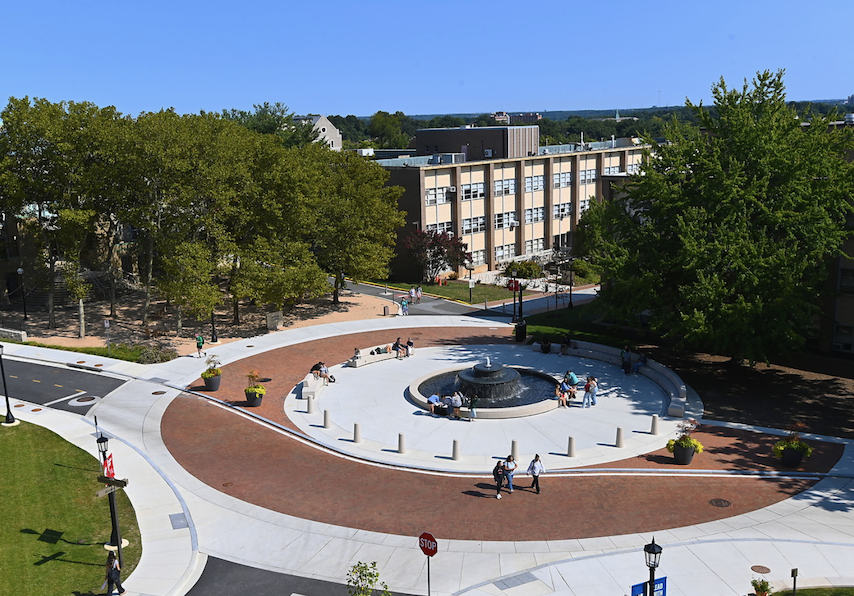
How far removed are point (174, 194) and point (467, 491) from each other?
2958 cm

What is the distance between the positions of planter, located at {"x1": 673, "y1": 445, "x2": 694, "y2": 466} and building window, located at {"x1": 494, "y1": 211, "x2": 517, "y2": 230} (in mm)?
51531

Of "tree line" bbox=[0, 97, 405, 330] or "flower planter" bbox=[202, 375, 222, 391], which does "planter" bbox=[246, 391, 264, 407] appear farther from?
"tree line" bbox=[0, 97, 405, 330]

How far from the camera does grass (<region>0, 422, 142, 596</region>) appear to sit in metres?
20.8

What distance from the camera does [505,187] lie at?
254 ft

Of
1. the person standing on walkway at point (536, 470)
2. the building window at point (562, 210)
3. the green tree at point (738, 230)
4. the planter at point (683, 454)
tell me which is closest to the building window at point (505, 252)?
the building window at point (562, 210)

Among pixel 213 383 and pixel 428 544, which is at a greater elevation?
pixel 428 544

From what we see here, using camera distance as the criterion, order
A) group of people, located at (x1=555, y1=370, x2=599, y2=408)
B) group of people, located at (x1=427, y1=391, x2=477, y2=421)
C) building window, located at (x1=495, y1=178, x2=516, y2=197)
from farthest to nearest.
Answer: building window, located at (x1=495, y1=178, x2=516, y2=197) < group of people, located at (x1=555, y1=370, x2=599, y2=408) < group of people, located at (x1=427, y1=391, x2=477, y2=421)

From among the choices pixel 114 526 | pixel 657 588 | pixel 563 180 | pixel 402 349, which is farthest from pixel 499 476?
pixel 563 180

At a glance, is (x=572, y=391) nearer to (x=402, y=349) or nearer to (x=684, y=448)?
(x=684, y=448)

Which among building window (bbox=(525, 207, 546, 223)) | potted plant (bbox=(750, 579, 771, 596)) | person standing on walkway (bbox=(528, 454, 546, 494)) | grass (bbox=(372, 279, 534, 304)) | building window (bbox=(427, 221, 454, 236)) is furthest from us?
building window (bbox=(525, 207, 546, 223))

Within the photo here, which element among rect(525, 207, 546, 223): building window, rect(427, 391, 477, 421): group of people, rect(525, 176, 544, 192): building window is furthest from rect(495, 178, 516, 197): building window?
rect(427, 391, 477, 421): group of people

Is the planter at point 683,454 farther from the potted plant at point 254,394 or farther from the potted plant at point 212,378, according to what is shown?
the potted plant at point 212,378

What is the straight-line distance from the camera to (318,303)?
190 feet

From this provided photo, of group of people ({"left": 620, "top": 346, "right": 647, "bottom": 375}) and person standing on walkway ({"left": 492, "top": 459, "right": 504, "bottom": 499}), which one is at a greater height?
group of people ({"left": 620, "top": 346, "right": 647, "bottom": 375})
